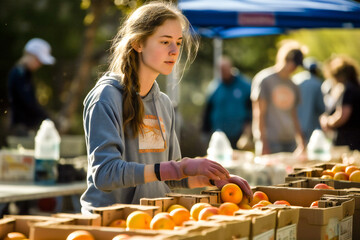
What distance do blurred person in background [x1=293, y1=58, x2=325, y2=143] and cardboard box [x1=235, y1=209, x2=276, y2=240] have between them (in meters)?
6.62

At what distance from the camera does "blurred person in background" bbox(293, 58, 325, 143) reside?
28.3ft

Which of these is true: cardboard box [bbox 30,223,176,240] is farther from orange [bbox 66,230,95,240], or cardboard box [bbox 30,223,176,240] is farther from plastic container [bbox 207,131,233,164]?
plastic container [bbox 207,131,233,164]

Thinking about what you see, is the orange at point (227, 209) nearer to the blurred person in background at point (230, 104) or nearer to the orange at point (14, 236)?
the orange at point (14, 236)

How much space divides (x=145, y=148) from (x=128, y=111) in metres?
0.21

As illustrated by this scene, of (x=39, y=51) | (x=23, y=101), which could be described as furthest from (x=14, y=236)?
(x=39, y=51)

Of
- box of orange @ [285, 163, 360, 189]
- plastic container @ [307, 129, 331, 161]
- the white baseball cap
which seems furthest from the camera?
the white baseball cap

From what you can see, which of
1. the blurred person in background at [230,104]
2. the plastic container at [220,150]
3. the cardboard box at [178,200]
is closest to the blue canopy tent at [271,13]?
the plastic container at [220,150]

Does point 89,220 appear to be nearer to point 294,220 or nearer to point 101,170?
point 101,170

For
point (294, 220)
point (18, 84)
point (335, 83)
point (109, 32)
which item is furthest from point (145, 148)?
point (109, 32)

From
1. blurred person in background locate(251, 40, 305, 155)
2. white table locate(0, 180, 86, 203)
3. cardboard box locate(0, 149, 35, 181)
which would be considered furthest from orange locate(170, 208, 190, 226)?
blurred person in background locate(251, 40, 305, 155)

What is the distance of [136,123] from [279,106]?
5.14m

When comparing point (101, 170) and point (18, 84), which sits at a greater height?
point (18, 84)

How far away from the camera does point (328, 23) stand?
5996mm

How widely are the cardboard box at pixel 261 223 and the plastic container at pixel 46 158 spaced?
11.3 ft
